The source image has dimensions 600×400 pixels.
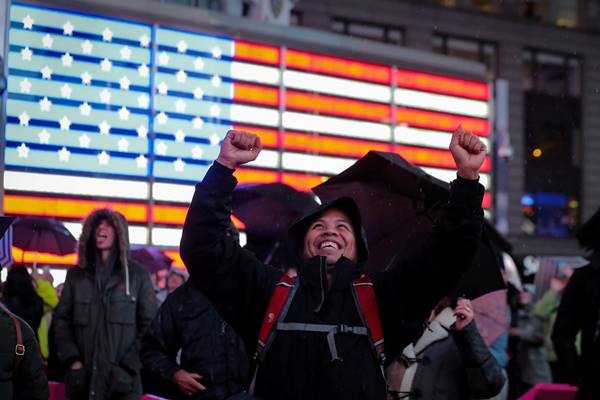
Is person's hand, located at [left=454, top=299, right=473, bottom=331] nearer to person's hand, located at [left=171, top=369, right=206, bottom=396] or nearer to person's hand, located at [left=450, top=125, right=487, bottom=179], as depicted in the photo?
person's hand, located at [left=171, top=369, right=206, bottom=396]

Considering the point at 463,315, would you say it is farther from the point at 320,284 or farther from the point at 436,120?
the point at 436,120

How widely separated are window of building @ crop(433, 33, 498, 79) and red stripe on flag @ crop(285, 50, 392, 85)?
18.1 meters

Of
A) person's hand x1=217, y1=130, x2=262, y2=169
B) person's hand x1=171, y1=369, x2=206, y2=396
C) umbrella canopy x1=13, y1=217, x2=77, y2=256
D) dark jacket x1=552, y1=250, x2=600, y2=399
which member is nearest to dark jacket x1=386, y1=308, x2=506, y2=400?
dark jacket x1=552, y1=250, x2=600, y2=399

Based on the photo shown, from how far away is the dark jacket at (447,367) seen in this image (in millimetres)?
6039

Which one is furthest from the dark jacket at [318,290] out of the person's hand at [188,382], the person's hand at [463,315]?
the person's hand at [188,382]

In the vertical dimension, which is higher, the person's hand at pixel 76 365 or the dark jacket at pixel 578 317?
the dark jacket at pixel 578 317

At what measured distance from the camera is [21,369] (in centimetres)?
514

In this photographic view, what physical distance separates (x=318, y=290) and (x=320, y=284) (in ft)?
0.09

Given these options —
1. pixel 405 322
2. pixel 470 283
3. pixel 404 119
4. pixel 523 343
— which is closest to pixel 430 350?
pixel 470 283

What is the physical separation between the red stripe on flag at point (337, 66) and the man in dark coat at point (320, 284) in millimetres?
14831

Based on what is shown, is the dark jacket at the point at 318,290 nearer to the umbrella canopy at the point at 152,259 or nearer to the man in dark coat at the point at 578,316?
the man in dark coat at the point at 578,316

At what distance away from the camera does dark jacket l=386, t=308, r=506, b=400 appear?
6039 mm

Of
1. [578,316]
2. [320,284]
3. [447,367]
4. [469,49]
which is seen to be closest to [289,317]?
[320,284]

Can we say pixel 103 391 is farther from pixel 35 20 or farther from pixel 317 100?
pixel 317 100
